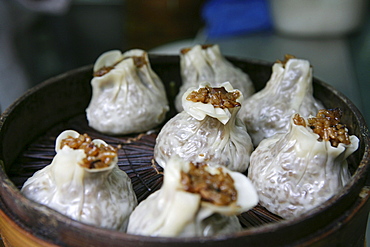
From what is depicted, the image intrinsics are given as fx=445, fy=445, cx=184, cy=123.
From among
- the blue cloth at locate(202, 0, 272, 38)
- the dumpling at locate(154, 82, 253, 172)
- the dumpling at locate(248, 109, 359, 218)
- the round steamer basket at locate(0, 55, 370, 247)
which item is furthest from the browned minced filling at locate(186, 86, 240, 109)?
the blue cloth at locate(202, 0, 272, 38)

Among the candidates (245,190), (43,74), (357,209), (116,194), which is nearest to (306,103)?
(357,209)

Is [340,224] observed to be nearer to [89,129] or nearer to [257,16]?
[89,129]

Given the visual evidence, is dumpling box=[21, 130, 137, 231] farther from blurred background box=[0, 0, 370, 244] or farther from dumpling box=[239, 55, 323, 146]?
blurred background box=[0, 0, 370, 244]

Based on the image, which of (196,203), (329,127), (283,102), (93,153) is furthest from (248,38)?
(196,203)

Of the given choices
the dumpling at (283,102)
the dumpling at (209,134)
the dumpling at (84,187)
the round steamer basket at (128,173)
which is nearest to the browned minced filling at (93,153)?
the dumpling at (84,187)

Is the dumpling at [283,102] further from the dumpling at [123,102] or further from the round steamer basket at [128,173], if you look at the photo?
the dumpling at [123,102]

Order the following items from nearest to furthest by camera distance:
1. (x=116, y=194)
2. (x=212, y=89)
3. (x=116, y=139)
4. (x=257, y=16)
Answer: (x=116, y=194) → (x=212, y=89) → (x=116, y=139) → (x=257, y=16)
